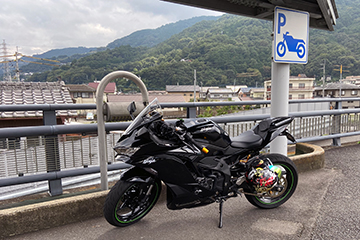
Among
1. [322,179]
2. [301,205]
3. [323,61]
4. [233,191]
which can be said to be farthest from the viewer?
[323,61]

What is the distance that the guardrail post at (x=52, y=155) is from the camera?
3.11 meters

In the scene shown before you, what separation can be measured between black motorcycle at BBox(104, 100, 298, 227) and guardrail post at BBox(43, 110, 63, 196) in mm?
1086

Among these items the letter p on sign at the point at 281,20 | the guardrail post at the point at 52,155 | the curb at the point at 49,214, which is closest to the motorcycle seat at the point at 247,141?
the curb at the point at 49,214

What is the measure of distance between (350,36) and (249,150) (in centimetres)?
7905

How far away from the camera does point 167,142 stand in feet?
7.90

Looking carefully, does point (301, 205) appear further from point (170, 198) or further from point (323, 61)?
point (323, 61)

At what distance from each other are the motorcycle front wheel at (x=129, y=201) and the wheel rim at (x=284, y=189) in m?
1.25

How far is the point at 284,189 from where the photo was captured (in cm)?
317

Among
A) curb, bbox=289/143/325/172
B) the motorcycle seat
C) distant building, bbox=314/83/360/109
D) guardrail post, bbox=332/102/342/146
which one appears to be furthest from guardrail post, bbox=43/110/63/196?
distant building, bbox=314/83/360/109

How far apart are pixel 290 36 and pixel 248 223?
2.56 meters

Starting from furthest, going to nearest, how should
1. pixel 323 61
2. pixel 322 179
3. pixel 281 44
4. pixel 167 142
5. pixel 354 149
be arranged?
pixel 323 61 < pixel 354 149 < pixel 322 179 < pixel 281 44 < pixel 167 142

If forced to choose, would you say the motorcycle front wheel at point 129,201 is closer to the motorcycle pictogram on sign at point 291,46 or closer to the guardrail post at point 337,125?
the motorcycle pictogram on sign at point 291,46

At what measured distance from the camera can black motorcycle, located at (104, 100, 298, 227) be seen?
238cm

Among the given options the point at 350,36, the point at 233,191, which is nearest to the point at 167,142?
the point at 233,191
